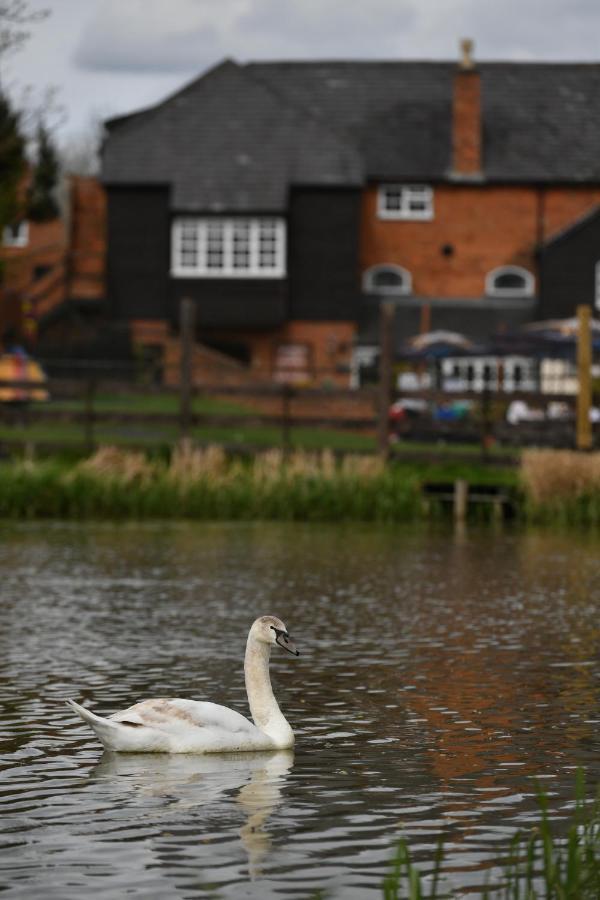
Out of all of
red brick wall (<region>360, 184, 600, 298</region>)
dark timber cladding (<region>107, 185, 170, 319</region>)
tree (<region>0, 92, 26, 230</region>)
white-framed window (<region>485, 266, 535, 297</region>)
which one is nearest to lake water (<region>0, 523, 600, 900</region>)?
tree (<region>0, 92, 26, 230</region>)

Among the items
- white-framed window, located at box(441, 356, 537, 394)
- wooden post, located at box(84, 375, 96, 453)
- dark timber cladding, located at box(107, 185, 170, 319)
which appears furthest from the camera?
dark timber cladding, located at box(107, 185, 170, 319)

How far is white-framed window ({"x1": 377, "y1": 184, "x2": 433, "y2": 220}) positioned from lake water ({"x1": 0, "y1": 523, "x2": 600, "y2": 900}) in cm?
4096

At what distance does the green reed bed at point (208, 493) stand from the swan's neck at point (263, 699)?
17.3 m

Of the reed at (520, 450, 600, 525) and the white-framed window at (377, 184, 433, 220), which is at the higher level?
the white-framed window at (377, 184, 433, 220)

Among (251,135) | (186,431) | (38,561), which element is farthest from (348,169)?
(38,561)

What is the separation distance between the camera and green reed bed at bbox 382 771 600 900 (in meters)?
7.31

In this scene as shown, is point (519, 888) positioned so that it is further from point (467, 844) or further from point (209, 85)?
point (209, 85)

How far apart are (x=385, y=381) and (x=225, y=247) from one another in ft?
97.5

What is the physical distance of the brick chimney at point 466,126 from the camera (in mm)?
63656

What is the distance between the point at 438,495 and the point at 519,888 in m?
22.6

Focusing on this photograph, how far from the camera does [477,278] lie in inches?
2532

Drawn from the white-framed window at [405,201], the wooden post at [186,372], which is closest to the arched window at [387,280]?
the white-framed window at [405,201]

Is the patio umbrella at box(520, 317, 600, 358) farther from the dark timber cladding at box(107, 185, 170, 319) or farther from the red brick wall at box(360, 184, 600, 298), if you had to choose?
the dark timber cladding at box(107, 185, 170, 319)

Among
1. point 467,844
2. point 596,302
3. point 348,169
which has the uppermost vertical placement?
point 348,169
